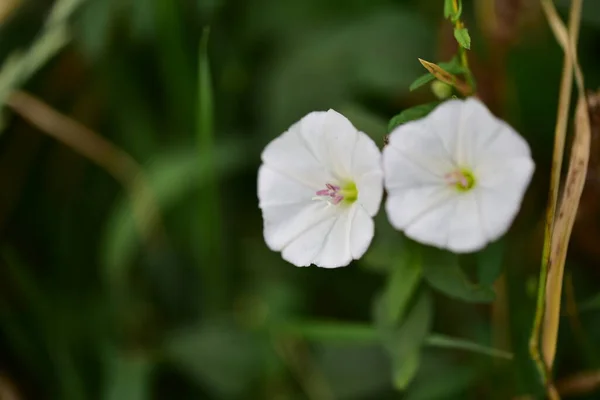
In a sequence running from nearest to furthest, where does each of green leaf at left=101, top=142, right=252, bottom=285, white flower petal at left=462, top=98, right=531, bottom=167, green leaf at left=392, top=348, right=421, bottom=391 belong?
white flower petal at left=462, top=98, right=531, bottom=167 < green leaf at left=392, top=348, right=421, bottom=391 < green leaf at left=101, top=142, right=252, bottom=285

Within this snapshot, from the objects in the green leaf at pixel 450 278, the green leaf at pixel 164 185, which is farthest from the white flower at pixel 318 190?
the green leaf at pixel 164 185

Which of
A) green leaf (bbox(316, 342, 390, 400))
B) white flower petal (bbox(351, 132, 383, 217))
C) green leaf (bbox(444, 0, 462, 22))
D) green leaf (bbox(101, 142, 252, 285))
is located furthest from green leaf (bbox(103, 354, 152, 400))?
green leaf (bbox(444, 0, 462, 22))

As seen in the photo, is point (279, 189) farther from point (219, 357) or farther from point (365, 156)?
point (219, 357)

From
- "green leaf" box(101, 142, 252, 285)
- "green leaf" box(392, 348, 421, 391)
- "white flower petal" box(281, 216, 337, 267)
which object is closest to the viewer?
"white flower petal" box(281, 216, 337, 267)

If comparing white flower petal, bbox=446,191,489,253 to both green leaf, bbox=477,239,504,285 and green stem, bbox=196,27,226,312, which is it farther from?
green stem, bbox=196,27,226,312

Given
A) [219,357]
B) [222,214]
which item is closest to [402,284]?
[219,357]

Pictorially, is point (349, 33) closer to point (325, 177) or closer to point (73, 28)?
point (73, 28)

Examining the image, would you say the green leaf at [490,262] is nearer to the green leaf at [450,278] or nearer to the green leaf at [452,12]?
the green leaf at [450,278]
